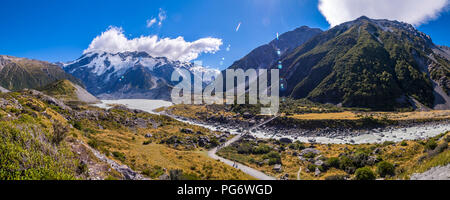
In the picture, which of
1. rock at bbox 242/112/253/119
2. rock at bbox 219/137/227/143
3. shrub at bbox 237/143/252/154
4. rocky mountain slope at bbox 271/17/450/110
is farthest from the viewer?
rocky mountain slope at bbox 271/17/450/110

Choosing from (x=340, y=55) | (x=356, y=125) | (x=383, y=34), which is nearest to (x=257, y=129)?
(x=356, y=125)

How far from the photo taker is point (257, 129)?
71812mm

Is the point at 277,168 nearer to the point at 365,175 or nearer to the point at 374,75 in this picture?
the point at 365,175

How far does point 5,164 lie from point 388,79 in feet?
537

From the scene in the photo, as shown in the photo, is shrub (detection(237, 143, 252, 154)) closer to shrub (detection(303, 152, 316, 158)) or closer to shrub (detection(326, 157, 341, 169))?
shrub (detection(303, 152, 316, 158))

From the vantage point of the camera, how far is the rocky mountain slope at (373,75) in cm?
11269

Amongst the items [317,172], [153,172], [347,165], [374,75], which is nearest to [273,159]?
[317,172]

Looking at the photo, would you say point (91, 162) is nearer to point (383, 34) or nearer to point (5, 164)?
point (5, 164)

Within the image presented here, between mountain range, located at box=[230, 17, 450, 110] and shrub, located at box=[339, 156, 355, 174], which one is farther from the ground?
mountain range, located at box=[230, 17, 450, 110]

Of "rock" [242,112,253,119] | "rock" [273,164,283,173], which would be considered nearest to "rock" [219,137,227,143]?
"rock" [273,164,283,173]

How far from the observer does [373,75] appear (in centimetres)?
13250

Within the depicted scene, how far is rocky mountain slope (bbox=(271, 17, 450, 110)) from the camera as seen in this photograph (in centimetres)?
11269

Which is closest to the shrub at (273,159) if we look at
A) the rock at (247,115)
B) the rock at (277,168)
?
the rock at (277,168)

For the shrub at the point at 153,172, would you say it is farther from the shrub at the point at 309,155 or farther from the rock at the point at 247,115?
the rock at the point at 247,115
